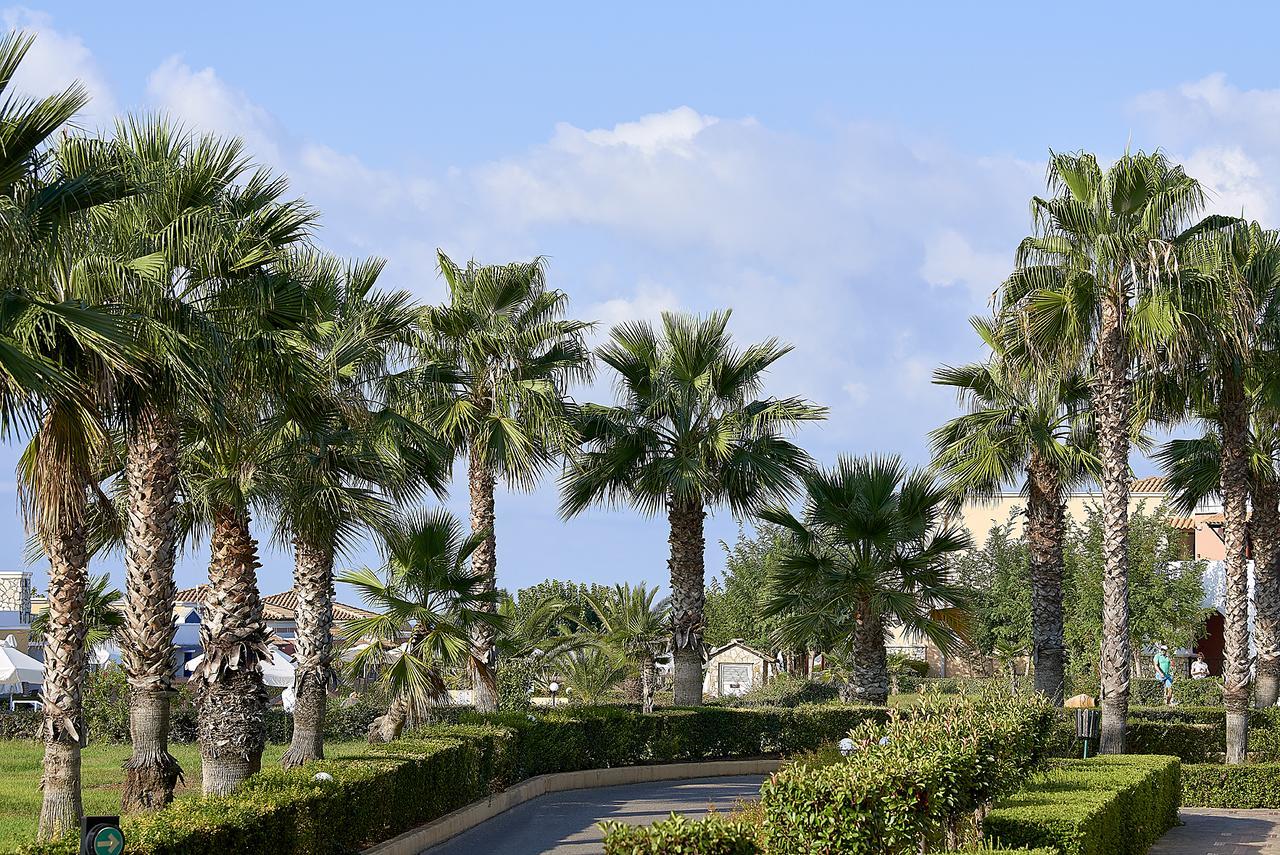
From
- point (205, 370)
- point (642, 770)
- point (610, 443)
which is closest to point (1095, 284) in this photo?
point (610, 443)

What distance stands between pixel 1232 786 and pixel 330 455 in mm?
14727

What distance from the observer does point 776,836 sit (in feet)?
33.2

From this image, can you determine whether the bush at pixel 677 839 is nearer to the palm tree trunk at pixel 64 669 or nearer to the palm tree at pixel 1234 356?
the palm tree trunk at pixel 64 669

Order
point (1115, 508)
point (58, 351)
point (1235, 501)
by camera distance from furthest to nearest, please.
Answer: point (1235, 501)
point (1115, 508)
point (58, 351)

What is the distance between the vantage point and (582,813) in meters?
20.0

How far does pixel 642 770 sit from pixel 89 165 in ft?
50.3

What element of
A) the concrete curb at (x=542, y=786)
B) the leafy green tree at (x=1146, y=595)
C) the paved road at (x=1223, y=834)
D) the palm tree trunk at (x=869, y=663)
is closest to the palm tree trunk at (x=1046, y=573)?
the palm tree trunk at (x=869, y=663)

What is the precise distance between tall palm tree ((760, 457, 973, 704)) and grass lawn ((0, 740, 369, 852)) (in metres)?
8.57

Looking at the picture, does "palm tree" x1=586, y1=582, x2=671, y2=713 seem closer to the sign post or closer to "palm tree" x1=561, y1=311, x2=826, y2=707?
"palm tree" x1=561, y1=311, x2=826, y2=707

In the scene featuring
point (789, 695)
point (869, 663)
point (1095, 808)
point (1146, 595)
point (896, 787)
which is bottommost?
point (789, 695)

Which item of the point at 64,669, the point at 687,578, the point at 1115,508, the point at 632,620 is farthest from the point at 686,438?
the point at 632,620

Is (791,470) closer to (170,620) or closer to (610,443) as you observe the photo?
(610,443)

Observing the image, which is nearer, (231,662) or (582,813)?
(231,662)

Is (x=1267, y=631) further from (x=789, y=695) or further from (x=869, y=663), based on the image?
(x=789, y=695)
